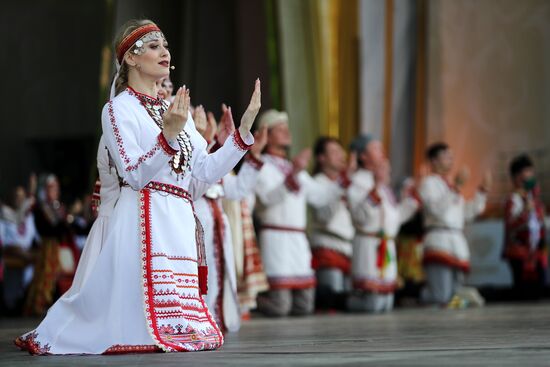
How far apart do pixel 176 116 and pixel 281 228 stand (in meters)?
3.73

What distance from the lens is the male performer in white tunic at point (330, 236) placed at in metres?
7.46

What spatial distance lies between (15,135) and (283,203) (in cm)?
284

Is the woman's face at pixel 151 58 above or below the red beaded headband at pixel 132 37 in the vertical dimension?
below

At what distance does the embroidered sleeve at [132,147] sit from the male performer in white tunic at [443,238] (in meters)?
4.74

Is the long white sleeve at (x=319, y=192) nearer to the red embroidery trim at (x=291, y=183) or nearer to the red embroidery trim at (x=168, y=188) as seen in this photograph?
the red embroidery trim at (x=291, y=183)

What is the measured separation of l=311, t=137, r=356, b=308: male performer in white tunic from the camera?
7.46 metres

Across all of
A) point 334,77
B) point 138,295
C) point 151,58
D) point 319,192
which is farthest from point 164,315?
point 334,77

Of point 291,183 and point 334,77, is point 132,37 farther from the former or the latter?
point 334,77

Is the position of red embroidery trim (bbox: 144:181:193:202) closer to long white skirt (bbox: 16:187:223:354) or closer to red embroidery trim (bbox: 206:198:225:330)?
long white skirt (bbox: 16:187:223:354)

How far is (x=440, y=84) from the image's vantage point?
10.5 m

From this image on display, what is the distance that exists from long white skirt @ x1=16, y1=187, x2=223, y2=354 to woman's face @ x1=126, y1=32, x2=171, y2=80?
0.40 m

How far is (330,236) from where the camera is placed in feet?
24.8

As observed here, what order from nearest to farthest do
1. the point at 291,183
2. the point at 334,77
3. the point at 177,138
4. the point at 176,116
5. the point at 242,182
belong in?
1. the point at 176,116
2. the point at 177,138
3. the point at 242,182
4. the point at 291,183
5. the point at 334,77

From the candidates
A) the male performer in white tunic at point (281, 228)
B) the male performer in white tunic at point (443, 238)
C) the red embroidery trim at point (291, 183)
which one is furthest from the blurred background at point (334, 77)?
the male performer in white tunic at point (443, 238)
